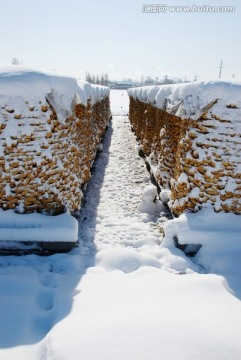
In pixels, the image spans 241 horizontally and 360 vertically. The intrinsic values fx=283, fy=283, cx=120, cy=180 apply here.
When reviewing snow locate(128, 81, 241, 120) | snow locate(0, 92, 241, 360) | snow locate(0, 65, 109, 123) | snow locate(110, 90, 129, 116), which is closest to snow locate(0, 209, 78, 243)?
snow locate(0, 92, 241, 360)

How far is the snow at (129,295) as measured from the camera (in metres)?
2.32

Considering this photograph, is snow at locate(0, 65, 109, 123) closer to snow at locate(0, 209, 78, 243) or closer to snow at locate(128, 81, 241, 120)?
snow at locate(0, 209, 78, 243)

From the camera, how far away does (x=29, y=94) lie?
3.86 meters

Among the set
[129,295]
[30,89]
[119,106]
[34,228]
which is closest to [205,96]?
[30,89]

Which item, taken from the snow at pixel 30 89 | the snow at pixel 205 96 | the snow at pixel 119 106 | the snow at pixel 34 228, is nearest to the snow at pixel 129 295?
the snow at pixel 34 228

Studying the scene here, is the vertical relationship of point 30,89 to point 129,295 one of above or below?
above

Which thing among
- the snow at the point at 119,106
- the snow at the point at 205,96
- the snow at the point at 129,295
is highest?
the snow at the point at 205,96

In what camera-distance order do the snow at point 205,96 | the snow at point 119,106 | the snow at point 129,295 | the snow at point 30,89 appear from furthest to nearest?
the snow at point 119,106, the snow at point 205,96, the snow at point 30,89, the snow at point 129,295

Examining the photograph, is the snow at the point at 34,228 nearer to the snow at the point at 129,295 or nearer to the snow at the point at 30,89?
the snow at the point at 129,295

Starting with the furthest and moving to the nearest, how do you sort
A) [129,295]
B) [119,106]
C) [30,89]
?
[119,106]
[30,89]
[129,295]

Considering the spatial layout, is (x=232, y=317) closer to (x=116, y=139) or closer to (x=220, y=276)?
(x=220, y=276)

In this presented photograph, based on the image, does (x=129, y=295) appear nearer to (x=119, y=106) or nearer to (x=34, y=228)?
(x=34, y=228)

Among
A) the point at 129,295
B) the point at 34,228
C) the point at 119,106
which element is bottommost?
the point at 129,295

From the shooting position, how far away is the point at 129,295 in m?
3.11
